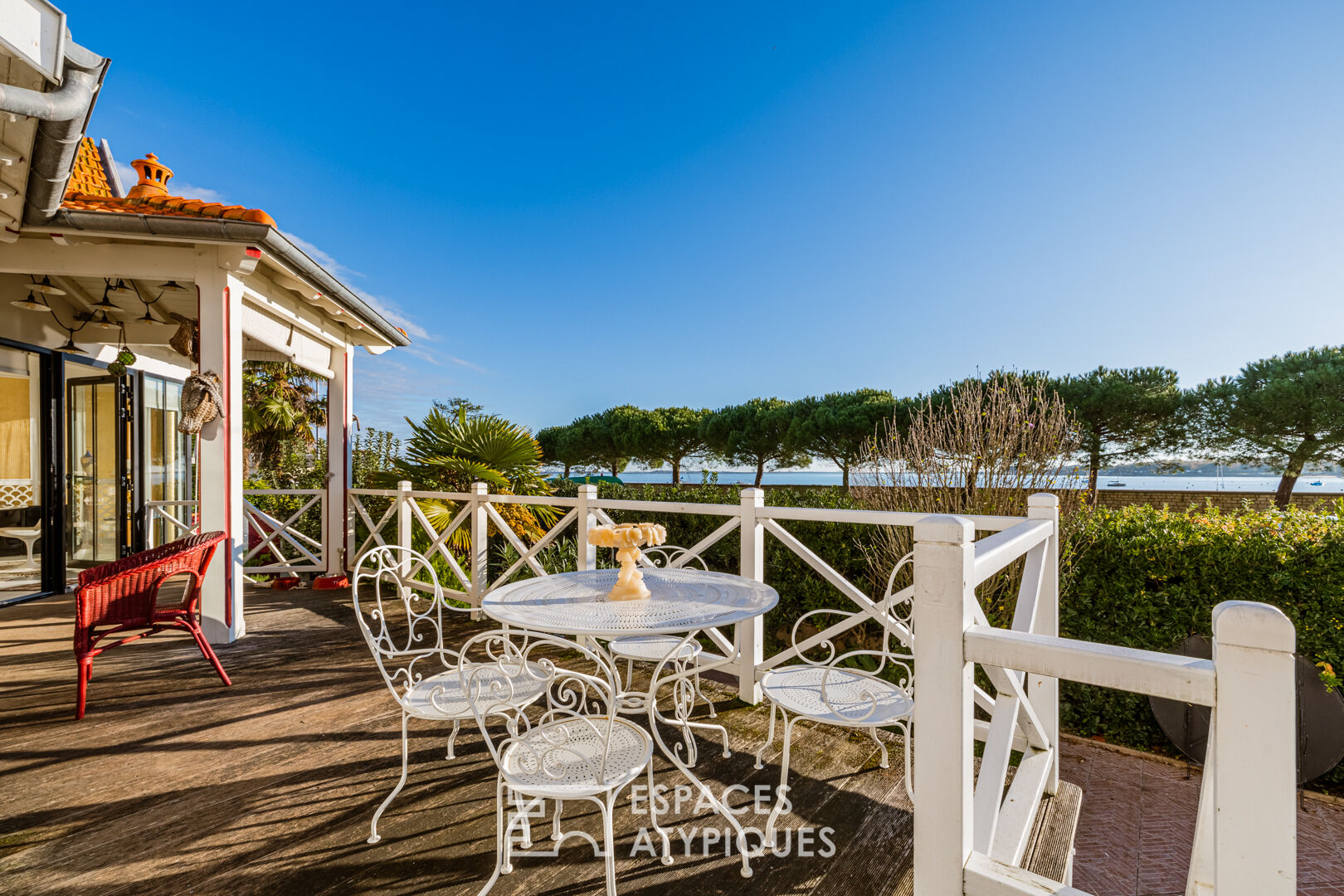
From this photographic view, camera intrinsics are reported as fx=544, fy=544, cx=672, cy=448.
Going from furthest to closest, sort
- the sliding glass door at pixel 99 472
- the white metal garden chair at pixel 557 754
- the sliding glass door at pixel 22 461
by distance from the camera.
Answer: the sliding glass door at pixel 99 472 < the sliding glass door at pixel 22 461 < the white metal garden chair at pixel 557 754

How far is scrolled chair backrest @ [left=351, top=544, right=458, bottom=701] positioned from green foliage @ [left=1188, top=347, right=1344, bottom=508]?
55.4 ft

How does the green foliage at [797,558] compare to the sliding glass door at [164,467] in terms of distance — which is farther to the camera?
the sliding glass door at [164,467]

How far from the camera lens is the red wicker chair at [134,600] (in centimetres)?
259

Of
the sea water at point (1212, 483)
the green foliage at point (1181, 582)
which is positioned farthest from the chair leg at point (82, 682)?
the sea water at point (1212, 483)

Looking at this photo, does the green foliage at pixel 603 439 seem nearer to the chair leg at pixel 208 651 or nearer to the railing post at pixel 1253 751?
the chair leg at pixel 208 651

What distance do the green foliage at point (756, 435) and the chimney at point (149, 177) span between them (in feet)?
54.3

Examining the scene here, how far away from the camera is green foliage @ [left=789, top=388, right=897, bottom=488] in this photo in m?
16.2

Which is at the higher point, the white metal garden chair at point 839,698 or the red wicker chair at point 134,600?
the red wicker chair at point 134,600

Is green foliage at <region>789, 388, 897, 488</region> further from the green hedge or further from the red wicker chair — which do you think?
the red wicker chair

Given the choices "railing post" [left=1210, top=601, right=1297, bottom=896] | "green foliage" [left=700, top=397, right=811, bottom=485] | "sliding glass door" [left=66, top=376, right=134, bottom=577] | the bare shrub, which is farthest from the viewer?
"green foliage" [left=700, top=397, right=811, bottom=485]

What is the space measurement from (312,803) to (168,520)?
5473mm

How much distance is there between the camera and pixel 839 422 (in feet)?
55.7

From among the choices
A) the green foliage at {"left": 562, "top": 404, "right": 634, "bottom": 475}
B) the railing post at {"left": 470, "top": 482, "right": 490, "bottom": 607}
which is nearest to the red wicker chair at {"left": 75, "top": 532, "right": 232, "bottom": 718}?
the railing post at {"left": 470, "top": 482, "right": 490, "bottom": 607}

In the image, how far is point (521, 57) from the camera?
8125 millimetres
